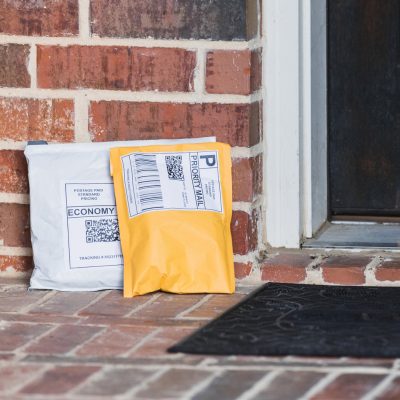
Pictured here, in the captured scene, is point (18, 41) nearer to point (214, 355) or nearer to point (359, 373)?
point (214, 355)

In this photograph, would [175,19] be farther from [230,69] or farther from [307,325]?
[307,325]

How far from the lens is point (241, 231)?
119 inches

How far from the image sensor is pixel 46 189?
9.68 ft

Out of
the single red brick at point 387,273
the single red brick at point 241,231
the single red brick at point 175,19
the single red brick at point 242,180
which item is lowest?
the single red brick at point 387,273

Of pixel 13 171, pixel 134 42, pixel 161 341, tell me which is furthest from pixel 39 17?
pixel 161 341

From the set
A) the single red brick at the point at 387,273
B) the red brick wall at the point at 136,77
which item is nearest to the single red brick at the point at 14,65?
the red brick wall at the point at 136,77

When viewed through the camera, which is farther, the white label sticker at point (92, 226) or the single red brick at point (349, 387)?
the white label sticker at point (92, 226)

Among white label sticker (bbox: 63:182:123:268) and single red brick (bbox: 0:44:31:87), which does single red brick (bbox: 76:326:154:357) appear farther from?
single red brick (bbox: 0:44:31:87)

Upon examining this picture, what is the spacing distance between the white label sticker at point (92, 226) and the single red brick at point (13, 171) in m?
0.18

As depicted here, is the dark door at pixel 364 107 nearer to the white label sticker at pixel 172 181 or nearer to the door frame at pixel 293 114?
the door frame at pixel 293 114

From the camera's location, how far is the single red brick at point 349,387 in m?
2.19

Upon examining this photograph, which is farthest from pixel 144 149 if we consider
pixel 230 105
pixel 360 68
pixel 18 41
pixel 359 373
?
pixel 359 373

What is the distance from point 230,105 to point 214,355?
769mm

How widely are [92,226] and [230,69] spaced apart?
0.49 metres
